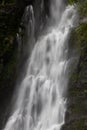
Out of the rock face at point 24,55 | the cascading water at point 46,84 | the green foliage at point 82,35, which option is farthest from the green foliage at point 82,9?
the green foliage at point 82,35

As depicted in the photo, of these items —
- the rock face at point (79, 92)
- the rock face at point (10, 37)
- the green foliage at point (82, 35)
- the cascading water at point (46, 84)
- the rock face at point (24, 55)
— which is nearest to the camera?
the rock face at point (79, 92)

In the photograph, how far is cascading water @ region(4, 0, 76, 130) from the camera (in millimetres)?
18484

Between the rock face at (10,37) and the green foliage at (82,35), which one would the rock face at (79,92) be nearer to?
the green foliage at (82,35)

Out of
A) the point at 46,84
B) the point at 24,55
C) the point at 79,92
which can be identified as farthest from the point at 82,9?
the point at 79,92

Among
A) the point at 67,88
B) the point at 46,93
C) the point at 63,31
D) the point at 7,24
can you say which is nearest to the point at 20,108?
the point at 46,93

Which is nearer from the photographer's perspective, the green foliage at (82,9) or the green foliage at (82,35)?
the green foliage at (82,35)

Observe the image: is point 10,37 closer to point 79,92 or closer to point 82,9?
point 82,9

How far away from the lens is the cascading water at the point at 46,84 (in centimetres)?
1848

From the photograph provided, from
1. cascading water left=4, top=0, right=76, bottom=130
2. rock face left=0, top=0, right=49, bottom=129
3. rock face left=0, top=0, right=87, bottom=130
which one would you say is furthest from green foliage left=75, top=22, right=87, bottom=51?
rock face left=0, top=0, right=49, bottom=129

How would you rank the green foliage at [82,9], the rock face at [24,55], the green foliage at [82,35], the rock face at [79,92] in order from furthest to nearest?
1. the green foliage at [82,9]
2. the green foliage at [82,35]
3. the rock face at [24,55]
4. the rock face at [79,92]

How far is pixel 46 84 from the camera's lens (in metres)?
19.6

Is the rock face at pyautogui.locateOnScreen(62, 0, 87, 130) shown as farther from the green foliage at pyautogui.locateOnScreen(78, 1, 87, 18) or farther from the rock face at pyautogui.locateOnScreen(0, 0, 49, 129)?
the rock face at pyautogui.locateOnScreen(0, 0, 49, 129)

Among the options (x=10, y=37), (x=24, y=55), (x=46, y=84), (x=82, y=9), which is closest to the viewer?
(x=46, y=84)

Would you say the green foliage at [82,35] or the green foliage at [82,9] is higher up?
the green foliage at [82,9]
